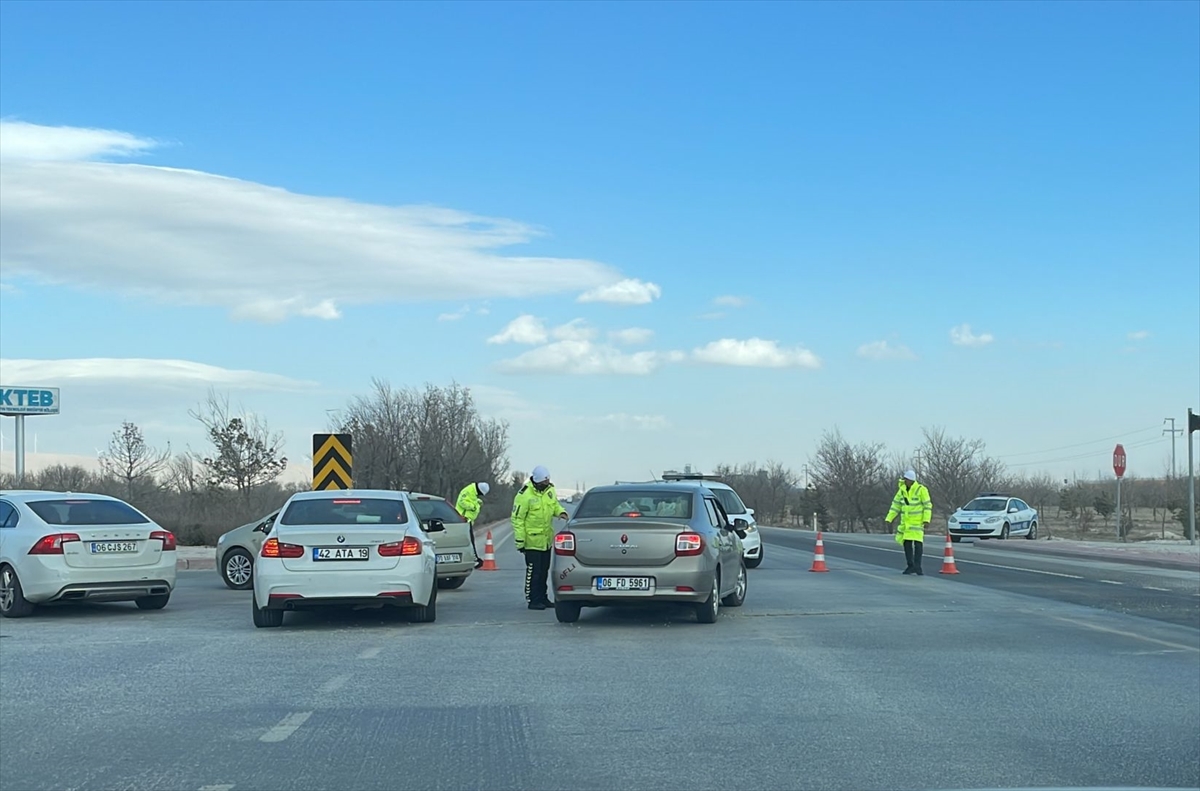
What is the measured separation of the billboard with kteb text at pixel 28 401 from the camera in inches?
1690

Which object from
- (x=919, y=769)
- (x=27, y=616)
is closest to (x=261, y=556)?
(x=27, y=616)

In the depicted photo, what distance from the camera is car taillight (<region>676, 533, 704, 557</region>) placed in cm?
1354

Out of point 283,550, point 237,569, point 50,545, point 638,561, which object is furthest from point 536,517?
point 237,569

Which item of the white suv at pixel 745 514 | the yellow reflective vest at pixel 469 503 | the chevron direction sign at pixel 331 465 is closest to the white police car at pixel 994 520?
the white suv at pixel 745 514

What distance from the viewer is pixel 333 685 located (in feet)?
32.3

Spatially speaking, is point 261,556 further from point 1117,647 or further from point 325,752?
point 1117,647

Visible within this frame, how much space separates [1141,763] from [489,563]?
19.7 meters

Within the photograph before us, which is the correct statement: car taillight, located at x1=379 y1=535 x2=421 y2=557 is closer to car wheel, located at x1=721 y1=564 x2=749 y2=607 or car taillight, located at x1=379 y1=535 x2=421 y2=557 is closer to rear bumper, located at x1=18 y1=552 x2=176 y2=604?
rear bumper, located at x1=18 y1=552 x2=176 y2=604

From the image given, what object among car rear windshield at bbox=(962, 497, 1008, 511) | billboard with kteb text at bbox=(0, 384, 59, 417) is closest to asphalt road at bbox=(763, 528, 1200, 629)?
car rear windshield at bbox=(962, 497, 1008, 511)

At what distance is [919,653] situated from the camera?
38.1 feet

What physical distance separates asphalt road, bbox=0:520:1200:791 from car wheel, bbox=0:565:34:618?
0.20 metres

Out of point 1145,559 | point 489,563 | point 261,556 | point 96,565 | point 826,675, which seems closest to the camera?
point 826,675

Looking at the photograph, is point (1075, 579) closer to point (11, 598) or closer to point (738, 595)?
point (738, 595)

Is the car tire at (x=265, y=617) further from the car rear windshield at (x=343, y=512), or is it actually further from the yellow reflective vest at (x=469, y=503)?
the yellow reflective vest at (x=469, y=503)
